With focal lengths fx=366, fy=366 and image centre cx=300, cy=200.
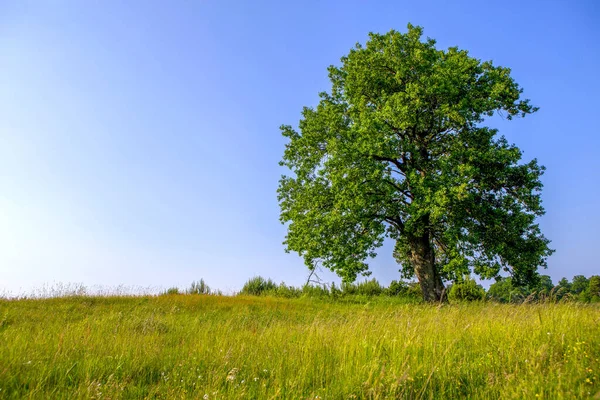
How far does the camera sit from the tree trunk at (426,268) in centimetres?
1923

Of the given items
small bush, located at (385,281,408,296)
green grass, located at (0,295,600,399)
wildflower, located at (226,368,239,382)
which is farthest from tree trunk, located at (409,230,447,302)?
wildflower, located at (226,368,239,382)

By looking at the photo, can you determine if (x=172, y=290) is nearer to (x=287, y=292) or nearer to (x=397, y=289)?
(x=287, y=292)

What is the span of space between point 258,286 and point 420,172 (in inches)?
530

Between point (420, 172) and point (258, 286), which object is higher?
point (420, 172)

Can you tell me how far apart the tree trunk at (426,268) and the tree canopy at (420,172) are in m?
0.06

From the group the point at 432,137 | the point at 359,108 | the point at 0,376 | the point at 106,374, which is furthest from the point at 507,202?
the point at 0,376

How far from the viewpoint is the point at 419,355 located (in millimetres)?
6141

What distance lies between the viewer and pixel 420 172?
18.9 metres

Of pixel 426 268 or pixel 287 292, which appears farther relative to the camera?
pixel 287 292

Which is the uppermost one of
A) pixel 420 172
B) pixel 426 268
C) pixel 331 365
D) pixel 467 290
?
pixel 420 172

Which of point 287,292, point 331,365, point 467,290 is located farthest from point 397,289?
point 331,365

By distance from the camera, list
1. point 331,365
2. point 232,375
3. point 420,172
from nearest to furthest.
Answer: point 232,375, point 331,365, point 420,172

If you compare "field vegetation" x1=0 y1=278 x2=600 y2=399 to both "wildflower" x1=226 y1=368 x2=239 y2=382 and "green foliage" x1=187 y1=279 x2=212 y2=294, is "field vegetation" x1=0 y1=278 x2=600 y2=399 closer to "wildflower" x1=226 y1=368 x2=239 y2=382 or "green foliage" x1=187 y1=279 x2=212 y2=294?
"wildflower" x1=226 y1=368 x2=239 y2=382

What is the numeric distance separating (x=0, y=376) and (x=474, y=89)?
804 inches
